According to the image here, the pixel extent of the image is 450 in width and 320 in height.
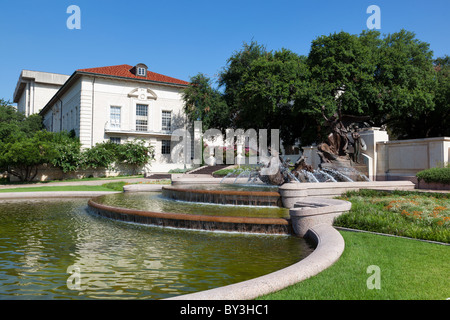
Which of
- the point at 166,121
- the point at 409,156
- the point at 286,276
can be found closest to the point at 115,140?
the point at 166,121

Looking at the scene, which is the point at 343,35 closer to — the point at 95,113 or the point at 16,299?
the point at 95,113

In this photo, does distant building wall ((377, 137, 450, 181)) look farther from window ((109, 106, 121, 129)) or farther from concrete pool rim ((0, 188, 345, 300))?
window ((109, 106, 121, 129))

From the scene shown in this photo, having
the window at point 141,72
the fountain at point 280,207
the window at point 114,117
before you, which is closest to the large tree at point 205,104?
the window at point 141,72

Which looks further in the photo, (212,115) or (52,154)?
(212,115)

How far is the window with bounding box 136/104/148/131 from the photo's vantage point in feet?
143

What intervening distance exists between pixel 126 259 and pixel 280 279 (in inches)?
132

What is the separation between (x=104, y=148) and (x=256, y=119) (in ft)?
60.1

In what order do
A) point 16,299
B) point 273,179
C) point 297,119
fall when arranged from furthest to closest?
point 297,119
point 273,179
point 16,299

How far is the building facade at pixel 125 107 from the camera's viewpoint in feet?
131

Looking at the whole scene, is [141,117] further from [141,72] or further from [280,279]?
[280,279]

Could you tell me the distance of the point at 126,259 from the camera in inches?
249

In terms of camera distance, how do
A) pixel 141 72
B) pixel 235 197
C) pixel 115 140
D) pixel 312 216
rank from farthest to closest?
pixel 141 72
pixel 115 140
pixel 235 197
pixel 312 216

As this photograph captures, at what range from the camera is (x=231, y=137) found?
44531 millimetres
